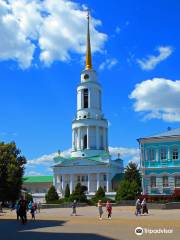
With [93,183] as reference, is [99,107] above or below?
above

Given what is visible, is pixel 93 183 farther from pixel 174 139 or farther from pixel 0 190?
pixel 0 190

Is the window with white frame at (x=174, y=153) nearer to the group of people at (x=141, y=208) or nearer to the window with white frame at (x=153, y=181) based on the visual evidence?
the window with white frame at (x=153, y=181)

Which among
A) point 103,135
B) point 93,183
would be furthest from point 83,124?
point 93,183

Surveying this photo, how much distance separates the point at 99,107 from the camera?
9806 centimetres

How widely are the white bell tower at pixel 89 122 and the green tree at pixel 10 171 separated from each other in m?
39.3

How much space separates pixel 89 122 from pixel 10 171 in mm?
43107

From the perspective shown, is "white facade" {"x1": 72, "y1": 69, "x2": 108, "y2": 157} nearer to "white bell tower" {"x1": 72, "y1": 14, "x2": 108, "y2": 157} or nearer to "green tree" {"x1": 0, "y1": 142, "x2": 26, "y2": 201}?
"white bell tower" {"x1": 72, "y1": 14, "x2": 108, "y2": 157}

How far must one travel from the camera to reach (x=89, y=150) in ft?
308

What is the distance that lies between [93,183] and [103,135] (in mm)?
10895

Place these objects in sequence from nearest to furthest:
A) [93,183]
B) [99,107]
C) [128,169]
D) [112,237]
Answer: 1. [112,237]
2. [128,169]
3. [93,183]
4. [99,107]

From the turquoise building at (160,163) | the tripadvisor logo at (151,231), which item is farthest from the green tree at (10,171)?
the tripadvisor logo at (151,231)

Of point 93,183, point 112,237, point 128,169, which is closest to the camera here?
point 112,237

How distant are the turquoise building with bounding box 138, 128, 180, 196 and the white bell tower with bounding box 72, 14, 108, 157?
107 feet

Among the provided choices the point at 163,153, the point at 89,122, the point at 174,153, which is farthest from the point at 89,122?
the point at 174,153
